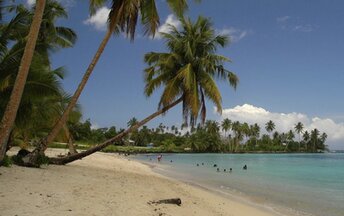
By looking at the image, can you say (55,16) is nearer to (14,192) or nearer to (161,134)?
(14,192)

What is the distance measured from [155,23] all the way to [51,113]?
526 centimetres

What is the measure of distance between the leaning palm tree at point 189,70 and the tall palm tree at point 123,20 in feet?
13.0

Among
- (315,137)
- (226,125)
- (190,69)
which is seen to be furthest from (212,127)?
(190,69)

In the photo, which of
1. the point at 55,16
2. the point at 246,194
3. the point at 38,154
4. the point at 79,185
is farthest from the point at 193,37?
the point at 79,185

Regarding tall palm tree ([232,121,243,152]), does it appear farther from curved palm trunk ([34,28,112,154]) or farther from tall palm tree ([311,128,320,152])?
curved palm trunk ([34,28,112,154])

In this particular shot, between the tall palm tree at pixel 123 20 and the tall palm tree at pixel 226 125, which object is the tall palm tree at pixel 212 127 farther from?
the tall palm tree at pixel 123 20

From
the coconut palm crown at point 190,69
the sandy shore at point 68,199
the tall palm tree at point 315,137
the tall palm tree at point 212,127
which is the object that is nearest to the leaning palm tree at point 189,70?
the coconut palm crown at point 190,69

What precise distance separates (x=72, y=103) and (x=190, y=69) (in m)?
6.37

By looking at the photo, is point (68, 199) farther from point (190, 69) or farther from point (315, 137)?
point (315, 137)

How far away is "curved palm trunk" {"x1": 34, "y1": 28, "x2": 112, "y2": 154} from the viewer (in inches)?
486

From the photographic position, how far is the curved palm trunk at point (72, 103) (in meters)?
12.3

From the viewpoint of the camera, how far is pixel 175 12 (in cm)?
1259

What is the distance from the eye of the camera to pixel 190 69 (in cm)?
1681

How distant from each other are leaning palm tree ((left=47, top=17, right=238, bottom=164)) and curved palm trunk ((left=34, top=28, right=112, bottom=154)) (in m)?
4.08
